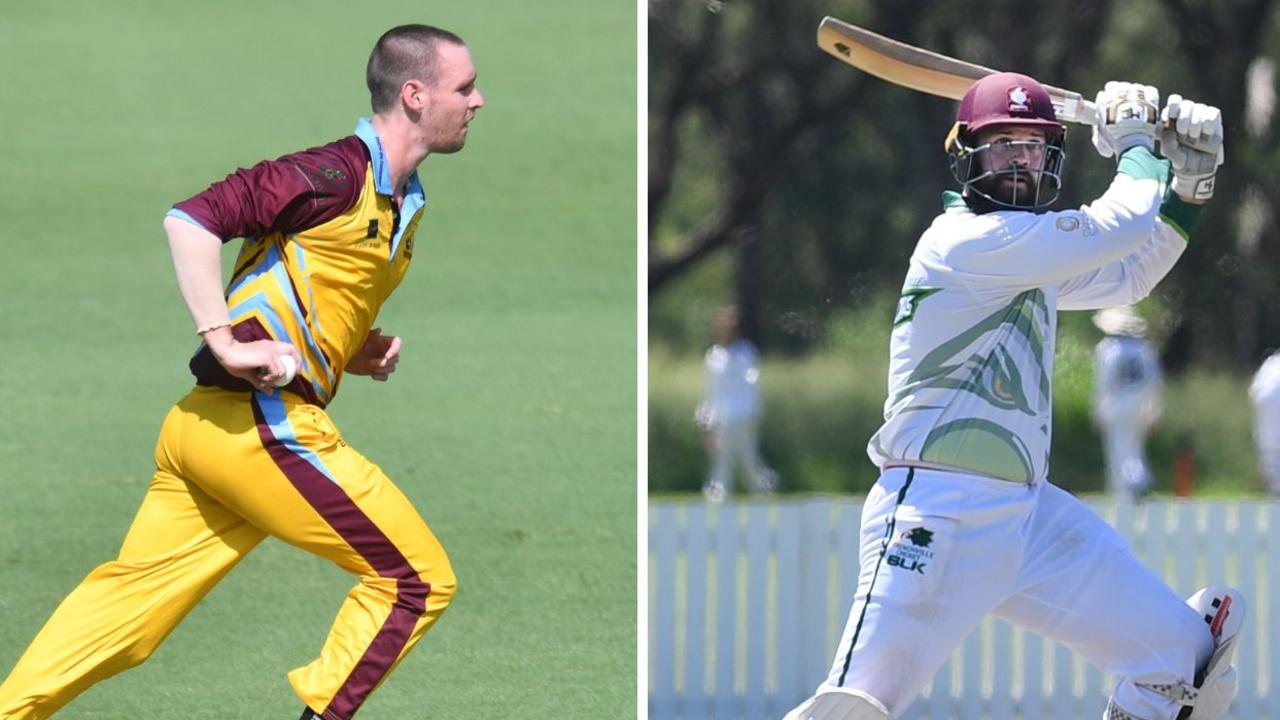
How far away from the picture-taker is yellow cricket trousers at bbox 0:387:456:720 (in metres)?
4.91

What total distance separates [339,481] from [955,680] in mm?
3741

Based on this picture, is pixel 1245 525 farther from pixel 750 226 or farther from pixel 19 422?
pixel 750 226

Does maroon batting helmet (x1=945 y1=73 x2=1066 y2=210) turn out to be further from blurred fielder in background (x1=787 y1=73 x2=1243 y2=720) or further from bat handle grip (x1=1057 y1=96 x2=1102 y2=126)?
bat handle grip (x1=1057 y1=96 x2=1102 y2=126)

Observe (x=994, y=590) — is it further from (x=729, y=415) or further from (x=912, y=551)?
(x=729, y=415)

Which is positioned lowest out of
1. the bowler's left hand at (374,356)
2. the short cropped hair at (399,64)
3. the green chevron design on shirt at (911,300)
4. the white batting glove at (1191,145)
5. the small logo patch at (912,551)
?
the small logo patch at (912,551)

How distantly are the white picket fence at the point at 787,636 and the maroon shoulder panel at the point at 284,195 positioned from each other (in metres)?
3.24

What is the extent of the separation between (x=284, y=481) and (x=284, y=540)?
0.15 m

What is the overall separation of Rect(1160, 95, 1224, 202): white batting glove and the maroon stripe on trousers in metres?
2.40

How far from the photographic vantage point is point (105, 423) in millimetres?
9758

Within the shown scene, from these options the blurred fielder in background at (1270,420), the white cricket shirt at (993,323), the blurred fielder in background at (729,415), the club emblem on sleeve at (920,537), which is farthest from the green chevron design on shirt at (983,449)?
the blurred fielder in background at (729,415)

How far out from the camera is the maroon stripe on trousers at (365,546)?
16.1 ft

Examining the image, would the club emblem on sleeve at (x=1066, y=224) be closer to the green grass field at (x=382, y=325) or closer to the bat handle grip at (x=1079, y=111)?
the bat handle grip at (x=1079, y=111)

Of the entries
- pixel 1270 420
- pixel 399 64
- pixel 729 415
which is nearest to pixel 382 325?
pixel 1270 420

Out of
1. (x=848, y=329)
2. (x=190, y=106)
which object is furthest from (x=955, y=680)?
(x=848, y=329)
